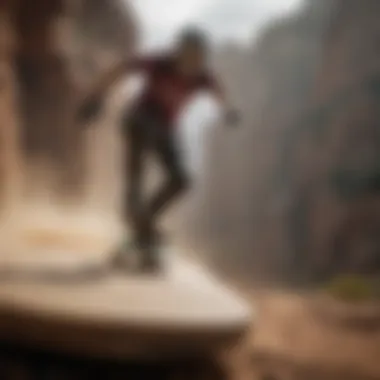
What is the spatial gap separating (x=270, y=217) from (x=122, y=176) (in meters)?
0.27

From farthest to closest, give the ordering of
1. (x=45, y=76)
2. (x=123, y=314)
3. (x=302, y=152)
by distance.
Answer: (x=45, y=76) → (x=302, y=152) → (x=123, y=314)

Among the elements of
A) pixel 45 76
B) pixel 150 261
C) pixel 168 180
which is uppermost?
pixel 45 76

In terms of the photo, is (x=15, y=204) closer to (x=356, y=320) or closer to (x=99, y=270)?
(x=99, y=270)

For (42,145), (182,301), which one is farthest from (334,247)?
(42,145)

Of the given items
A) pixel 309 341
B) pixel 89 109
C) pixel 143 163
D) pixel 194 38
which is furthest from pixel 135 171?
pixel 309 341

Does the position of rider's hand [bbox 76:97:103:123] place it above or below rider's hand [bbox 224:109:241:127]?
above

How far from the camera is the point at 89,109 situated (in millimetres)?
1215

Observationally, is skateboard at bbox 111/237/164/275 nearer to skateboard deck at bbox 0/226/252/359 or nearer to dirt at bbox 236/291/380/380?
skateboard deck at bbox 0/226/252/359

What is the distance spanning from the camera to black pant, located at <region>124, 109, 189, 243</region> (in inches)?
46.9

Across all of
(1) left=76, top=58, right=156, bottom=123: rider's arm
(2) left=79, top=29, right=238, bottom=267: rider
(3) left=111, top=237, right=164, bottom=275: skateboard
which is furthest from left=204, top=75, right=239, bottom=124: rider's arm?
(3) left=111, top=237, right=164, bottom=275: skateboard

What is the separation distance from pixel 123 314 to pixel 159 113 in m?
0.36

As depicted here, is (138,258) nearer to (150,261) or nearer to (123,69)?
(150,261)

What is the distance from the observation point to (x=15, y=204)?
4.60 ft

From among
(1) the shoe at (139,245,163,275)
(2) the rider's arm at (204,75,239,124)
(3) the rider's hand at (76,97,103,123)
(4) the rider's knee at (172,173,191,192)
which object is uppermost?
(3) the rider's hand at (76,97,103,123)
